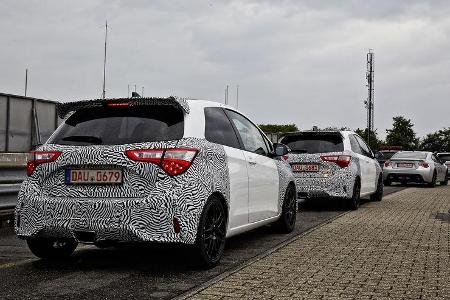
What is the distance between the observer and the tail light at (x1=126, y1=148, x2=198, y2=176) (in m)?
5.65

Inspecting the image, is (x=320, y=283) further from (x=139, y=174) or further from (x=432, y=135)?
(x=432, y=135)

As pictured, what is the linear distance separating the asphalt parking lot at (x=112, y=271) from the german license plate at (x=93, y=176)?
2.12ft

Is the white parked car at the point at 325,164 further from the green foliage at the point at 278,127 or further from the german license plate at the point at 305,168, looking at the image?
the green foliage at the point at 278,127

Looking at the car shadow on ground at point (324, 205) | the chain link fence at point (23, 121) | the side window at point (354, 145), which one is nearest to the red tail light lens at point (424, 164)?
the car shadow on ground at point (324, 205)

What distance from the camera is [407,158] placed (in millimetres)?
24000

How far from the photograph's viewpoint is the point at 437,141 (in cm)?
12756

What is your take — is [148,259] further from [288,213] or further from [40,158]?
[288,213]

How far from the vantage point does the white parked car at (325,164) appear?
12.2 m

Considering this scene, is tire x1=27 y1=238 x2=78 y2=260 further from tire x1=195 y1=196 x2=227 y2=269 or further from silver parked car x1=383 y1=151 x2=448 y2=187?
silver parked car x1=383 y1=151 x2=448 y2=187

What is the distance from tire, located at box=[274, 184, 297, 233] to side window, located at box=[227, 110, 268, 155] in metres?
1.01

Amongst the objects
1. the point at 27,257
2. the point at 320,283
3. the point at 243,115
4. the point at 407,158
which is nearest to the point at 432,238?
the point at 243,115

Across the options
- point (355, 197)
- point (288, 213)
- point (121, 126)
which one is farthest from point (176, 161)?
point (355, 197)

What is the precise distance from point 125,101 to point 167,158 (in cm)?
87

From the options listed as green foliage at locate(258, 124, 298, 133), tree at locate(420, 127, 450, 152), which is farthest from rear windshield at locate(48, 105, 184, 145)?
green foliage at locate(258, 124, 298, 133)
